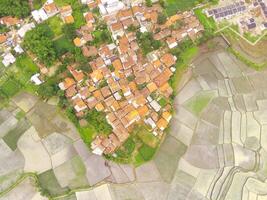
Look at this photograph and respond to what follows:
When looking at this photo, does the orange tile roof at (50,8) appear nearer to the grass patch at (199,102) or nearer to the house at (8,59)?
the house at (8,59)

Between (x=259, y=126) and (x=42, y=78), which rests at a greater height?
(x=42, y=78)

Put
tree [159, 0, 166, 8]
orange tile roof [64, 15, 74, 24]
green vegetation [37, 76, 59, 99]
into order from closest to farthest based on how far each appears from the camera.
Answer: green vegetation [37, 76, 59, 99] → orange tile roof [64, 15, 74, 24] → tree [159, 0, 166, 8]

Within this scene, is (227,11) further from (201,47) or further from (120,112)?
(120,112)

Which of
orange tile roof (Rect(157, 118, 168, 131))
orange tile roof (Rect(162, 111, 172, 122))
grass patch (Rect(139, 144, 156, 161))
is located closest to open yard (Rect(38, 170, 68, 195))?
grass patch (Rect(139, 144, 156, 161))

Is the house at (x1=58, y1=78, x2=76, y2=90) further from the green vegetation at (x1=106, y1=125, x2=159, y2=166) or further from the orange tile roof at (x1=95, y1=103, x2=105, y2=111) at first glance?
the green vegetation at (x1=106, y1=125, x2=159, y2=166)

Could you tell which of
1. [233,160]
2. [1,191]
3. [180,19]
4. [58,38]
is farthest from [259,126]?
[1,191]

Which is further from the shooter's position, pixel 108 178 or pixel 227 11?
pixel 227 11
